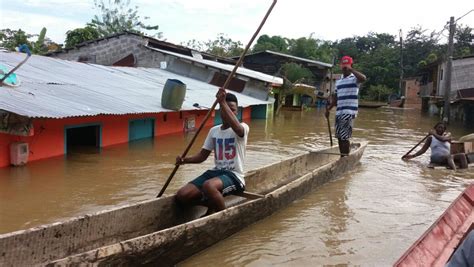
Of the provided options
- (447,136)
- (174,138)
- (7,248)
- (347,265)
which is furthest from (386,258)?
(174,138)

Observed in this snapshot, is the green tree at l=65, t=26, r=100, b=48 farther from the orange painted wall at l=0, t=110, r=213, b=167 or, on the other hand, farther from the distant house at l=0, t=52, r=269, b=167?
the orange painted wall at l=0, t=110, r=213, b=167

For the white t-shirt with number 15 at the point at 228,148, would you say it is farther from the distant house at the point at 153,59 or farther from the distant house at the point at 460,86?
the distant house at the point at 460,86

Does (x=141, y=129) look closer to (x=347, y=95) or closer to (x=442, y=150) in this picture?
(x=347, y=95)

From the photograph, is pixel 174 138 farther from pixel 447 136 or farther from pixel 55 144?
pixel 447 136

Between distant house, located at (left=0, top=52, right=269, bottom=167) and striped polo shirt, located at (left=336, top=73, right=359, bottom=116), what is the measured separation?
468 cm

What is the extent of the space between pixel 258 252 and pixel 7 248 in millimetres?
2572

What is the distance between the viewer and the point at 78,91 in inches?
432

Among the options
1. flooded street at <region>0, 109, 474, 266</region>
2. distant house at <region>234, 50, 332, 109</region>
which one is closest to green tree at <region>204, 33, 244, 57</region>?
distant house at <region>234, 50, 332, 109</region>

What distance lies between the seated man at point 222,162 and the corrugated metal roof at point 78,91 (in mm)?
3885

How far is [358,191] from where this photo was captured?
8.01 m

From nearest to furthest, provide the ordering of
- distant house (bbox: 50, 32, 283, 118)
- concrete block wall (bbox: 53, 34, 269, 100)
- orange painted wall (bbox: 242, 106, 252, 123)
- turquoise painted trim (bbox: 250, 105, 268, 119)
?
1. distant house (bbox: 50, 32, 283, 118)
2. concrete block wall (bbox: 53, 34, 269, 100)
3. orange painted wall (bbox: 242, 106, 252, 123)
4. turquoise painted trim (bbox: 250, 105, 268, 119)

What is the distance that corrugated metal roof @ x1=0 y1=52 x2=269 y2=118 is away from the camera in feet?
27.8

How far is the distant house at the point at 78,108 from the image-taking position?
8188mm

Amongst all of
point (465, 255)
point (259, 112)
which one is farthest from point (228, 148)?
point (259, 112)
